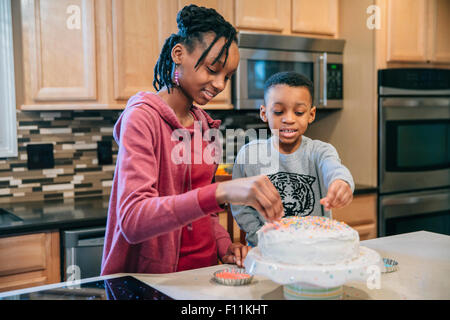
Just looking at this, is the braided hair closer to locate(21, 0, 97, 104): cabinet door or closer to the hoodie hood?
the hoodie hood

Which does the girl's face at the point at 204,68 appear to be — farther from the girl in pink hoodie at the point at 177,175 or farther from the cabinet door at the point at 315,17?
the cabinet door at the point at 315,17

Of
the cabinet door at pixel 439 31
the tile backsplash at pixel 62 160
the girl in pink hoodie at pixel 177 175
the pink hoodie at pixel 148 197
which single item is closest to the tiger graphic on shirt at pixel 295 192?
the girl in pink hoodie at pixel 177 175

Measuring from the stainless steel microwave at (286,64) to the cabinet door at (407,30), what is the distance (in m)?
0.30

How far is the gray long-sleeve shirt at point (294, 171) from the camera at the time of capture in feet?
5.21

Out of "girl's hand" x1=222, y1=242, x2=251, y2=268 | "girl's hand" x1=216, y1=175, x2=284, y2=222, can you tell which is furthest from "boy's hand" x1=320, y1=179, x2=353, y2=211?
"girl's hand" x1=222, y1=242, x2=251, y2=268

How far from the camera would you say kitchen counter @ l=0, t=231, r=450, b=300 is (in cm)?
106

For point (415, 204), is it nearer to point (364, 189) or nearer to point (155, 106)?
point (364, 189)

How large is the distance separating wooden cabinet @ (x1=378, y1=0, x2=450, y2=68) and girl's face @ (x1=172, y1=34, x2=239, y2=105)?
6.23 ft

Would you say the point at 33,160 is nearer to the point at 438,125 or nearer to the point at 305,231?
the point at 305,231

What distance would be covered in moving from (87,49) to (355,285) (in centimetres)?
180

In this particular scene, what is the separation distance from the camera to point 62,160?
2682 mm

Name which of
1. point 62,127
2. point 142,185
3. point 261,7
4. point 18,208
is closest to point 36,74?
point 62,127

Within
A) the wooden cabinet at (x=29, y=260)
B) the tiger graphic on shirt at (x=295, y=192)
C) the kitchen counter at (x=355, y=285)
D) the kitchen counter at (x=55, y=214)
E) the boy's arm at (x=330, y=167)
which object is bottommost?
the wooden cabinet at (x=29, y=260)
